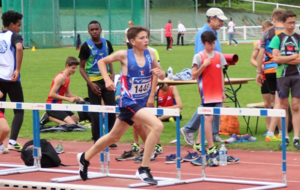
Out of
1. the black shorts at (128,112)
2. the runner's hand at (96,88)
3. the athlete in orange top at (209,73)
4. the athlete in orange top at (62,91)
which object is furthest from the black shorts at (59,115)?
the black shorts at (128,112)

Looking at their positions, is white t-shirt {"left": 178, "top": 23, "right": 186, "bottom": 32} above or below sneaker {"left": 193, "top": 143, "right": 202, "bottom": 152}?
above

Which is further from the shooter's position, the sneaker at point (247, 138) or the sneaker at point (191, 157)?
the sneaker at point (247, 138)

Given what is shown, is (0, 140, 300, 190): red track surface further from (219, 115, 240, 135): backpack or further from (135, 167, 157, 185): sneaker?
(219, 115, 240, 135): backpack

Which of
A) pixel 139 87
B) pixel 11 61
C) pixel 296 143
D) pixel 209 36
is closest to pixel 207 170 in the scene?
pixel 139 87

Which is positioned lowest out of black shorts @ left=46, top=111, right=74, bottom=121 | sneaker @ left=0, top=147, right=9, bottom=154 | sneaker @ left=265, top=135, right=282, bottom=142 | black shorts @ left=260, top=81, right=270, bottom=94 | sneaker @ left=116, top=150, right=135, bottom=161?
sneaker @ left=0, top=147, right=9, bottom=154

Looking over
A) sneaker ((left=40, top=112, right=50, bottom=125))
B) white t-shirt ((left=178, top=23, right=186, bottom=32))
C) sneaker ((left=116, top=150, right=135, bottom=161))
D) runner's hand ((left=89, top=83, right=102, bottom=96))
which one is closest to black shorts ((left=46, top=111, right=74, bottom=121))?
sneaker ((left=40, top=112, right=50, bottom=125))

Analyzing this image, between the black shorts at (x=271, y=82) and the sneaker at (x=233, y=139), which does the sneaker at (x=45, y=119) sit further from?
the black shorts at (x=271, y=82)

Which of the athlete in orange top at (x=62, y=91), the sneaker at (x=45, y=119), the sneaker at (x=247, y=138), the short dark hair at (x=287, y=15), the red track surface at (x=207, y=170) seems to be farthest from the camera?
the sneaker at (x=45, y=119)

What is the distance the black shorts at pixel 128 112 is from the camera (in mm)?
7452

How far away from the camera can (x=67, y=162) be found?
32.0 ft

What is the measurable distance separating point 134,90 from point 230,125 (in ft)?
14.5

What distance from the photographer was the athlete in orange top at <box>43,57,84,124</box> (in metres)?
12.9

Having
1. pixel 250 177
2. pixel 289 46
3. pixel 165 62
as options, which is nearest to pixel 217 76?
pixel 289 46

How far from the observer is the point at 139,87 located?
7641 millimetres
